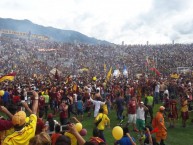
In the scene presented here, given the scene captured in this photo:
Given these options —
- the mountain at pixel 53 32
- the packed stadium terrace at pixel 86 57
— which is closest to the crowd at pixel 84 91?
the packed stadium terrace at pixel 86 57

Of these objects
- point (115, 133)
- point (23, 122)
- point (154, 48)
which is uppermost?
point (154, 48)

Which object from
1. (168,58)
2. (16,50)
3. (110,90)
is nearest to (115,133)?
(110,90)

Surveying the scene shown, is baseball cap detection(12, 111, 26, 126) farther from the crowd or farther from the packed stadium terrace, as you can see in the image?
the packed stadium terrace

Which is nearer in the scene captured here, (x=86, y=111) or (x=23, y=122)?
(x=23, y=122)

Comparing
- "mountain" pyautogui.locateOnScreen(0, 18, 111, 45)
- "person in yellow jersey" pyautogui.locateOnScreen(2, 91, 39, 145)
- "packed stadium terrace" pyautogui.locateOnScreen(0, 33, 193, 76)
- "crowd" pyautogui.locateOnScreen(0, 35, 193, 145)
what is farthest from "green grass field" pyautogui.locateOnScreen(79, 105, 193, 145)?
"mountain" pyautogui.locateOnScreen(0, 18, 111, 45)

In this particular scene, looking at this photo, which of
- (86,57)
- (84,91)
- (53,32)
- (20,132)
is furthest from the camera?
(53,32)

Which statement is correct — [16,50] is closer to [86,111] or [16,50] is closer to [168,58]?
[168,58]

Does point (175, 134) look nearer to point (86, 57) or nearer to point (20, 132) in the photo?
point (20, 132)

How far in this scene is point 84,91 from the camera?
60.2 feet

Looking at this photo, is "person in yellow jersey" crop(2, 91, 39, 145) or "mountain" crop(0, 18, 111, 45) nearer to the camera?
"person in yellow jersey" crop(2, 91, 39, 145)

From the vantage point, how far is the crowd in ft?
16.7

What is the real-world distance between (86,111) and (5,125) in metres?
12.9

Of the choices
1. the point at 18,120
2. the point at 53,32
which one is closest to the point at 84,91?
the point at 18,120

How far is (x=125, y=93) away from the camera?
1925 centimetres
